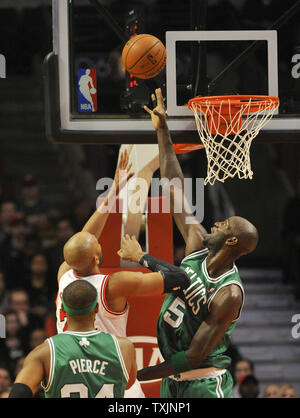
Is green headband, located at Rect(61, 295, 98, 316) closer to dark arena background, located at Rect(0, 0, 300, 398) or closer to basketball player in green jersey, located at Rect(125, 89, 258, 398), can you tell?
basketball player in green jersey, located at Rect(125, 89, 258, 398)

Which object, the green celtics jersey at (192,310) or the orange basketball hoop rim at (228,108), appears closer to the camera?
the green celtics jersey at (192,310)

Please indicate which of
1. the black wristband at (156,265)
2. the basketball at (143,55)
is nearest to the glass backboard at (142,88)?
the basketball at (143,55)

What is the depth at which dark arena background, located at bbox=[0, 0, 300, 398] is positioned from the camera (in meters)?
5.42

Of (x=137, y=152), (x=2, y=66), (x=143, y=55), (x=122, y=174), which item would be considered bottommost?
(x=122, y=174)

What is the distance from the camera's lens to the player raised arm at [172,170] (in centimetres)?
526

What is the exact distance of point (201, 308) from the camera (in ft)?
16.8

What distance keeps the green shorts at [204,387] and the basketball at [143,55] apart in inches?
81.8

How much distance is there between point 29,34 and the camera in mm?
12148

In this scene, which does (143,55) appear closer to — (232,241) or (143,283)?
(232,241)

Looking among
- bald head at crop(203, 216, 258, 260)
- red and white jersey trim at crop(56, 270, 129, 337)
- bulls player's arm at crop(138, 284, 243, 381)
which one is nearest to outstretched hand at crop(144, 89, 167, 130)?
bald head at crop(203, 216, 258, 260)

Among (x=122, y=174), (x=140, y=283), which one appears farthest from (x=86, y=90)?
(x=140, y=283)

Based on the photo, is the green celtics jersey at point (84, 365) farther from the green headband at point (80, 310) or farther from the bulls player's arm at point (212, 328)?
the bulls player's arm at point (212, 328)

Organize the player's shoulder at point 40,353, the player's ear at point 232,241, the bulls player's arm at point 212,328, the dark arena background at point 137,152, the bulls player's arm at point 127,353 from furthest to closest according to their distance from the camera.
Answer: the dark arena background at point 137,152 → the player's ear at point 232,241 → the bulls player's arm at point 212,328 → the bulls player's arm at point 127,353 → the player's shoulder at point 40,353

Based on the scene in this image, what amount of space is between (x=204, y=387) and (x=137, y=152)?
192 cm
